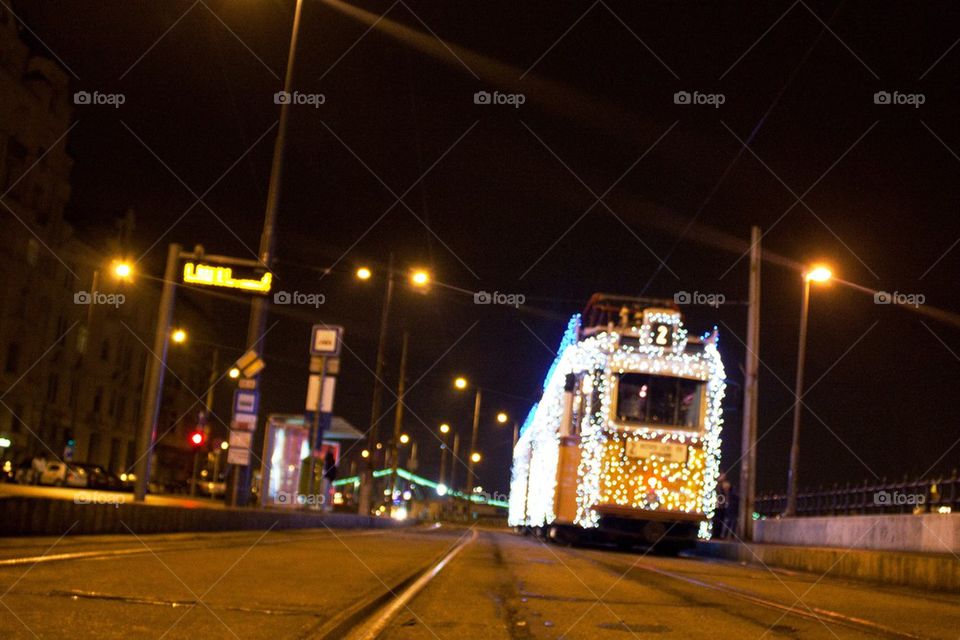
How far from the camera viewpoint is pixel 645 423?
889 inches

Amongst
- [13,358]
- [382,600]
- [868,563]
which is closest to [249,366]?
[868,563]

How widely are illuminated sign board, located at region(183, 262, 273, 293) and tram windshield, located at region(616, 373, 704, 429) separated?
7210mm

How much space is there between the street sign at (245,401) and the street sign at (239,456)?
28.1 inches

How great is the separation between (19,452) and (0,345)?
5.22 meters

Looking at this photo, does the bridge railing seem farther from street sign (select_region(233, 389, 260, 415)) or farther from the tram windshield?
street sign (select_region(233, 389, 260, 415))

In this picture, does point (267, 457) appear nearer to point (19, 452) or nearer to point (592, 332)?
point (592, 332)

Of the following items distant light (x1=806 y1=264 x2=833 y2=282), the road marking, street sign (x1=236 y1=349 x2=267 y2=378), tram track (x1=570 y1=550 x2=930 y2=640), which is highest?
distant light (x1=806 y1=264 x2=833 y2=282)

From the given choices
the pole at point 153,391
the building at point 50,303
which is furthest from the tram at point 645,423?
the building at point 50,303

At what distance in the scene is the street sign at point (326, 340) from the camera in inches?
1075

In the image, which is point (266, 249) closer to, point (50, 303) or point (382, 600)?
point (382, 600)

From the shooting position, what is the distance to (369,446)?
130 ft

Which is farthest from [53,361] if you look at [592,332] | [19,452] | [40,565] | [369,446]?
[40,565]

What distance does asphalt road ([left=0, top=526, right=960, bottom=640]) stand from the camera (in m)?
6.94

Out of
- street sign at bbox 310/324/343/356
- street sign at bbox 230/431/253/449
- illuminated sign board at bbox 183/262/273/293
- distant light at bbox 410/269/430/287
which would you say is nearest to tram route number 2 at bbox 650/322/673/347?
illuminated sign board at bbox 183/262/273/293
